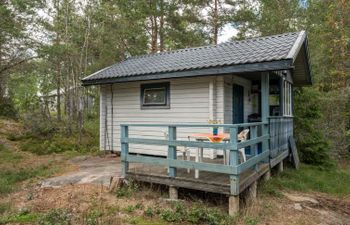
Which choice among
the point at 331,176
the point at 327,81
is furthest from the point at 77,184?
the point at 327,81

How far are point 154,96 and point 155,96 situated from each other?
0.04 metres

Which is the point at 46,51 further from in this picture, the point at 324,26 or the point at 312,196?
the point at 324,26

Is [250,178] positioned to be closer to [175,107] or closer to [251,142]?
[251,142]

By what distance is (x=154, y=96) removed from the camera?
7609mm

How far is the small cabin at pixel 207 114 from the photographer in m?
4.55

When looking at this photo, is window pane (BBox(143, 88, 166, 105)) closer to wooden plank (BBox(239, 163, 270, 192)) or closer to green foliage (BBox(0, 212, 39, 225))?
wooden plank (BBox(239, 163, 270, 192))

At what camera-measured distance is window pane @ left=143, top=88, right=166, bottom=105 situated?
24.4 ft

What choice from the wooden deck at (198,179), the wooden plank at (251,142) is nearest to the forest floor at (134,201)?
the wooden deck at (198,179)

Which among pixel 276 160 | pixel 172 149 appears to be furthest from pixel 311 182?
pixel 172 149

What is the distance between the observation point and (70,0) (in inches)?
400

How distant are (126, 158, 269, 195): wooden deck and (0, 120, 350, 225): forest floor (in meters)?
0.25

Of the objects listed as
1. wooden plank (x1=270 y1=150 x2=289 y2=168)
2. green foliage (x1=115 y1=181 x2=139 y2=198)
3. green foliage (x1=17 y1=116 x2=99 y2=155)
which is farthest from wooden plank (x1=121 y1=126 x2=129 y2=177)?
green foliage (x1=17 y1=116 x2=99 y2=155)

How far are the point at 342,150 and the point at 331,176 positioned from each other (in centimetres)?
424

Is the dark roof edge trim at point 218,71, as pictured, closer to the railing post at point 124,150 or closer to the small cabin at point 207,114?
the small cabin at point 207,114
